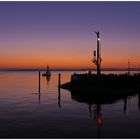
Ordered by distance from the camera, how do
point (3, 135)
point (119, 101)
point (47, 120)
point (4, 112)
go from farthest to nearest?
point (119, 101) < point (4, 112) < point (47, 120) < point (3, 135)

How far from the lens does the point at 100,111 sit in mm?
35625

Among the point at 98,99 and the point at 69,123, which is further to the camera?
the point at 98,99

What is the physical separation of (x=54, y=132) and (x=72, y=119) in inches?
239

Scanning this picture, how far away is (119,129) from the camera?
24828 millimetres

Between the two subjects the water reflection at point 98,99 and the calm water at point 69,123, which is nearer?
the calm water at point 69,123

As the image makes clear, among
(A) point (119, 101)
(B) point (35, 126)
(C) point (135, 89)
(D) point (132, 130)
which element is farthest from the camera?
(C) point (135, 89)

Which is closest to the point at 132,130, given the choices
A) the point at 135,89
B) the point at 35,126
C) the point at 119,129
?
the point at 119,129

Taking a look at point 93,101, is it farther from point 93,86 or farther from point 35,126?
point 35,126

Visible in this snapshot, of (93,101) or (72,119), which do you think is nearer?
(72,119)

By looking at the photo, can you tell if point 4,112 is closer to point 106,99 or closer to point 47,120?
point 47,120

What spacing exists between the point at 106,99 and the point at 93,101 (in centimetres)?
275

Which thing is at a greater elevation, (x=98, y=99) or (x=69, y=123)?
(x=98, y=99)

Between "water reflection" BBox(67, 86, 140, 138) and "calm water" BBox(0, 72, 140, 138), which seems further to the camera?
"water reflection" BBox(67, 86, 140, 138)

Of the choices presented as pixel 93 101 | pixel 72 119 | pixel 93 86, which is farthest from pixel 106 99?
pixel 72 119
